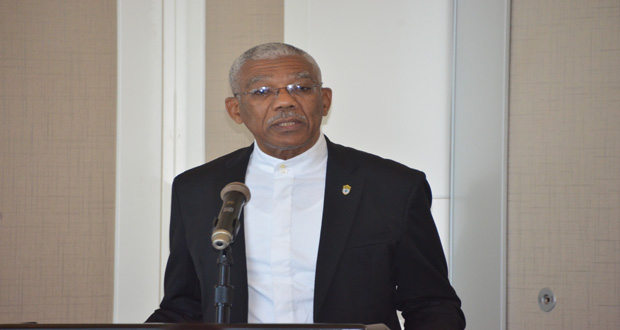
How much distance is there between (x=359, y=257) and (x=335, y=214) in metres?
0.15

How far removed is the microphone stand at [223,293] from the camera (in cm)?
143

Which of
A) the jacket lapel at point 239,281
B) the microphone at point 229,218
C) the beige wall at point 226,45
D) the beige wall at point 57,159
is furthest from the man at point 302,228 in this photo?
the beige wall at point 57,159

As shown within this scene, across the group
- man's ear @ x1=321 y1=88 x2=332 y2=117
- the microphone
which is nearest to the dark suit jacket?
man's ear @ x1=321 y1=88 x2=332 y2=117

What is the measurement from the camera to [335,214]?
7.34ft

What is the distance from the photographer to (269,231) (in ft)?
7.66

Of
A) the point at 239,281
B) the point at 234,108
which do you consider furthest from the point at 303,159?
the point at 239,281

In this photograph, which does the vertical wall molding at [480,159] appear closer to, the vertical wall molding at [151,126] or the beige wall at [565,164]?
the beige wall at [565,164]

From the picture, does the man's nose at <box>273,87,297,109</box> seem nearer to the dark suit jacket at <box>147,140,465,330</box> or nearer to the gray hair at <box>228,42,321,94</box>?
the gray hair at <box>228,42,321,94</box>

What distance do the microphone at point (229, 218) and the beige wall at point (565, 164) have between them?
5.04 ft

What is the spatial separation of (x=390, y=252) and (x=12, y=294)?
1.97 metres

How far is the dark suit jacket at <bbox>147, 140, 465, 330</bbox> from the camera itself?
2.17m

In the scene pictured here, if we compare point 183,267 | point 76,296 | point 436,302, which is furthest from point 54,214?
point 436,302

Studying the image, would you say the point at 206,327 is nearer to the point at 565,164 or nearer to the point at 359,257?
the point at 359,257

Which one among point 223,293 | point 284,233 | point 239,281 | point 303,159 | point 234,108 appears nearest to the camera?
point 223,293
